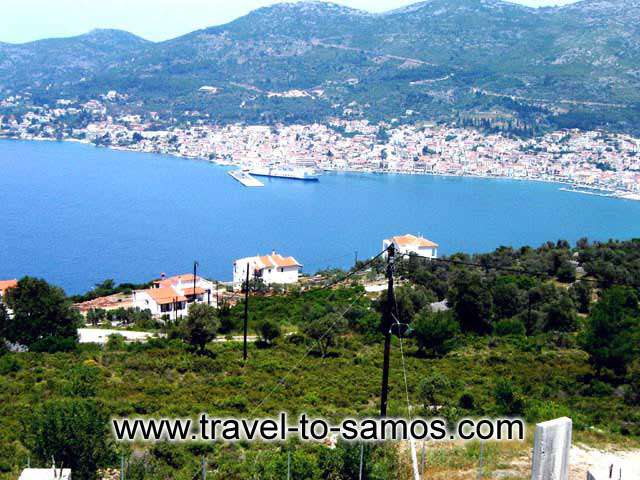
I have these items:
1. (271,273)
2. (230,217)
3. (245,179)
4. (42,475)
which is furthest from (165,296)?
(245,179)

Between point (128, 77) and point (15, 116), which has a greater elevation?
point (128, 77)

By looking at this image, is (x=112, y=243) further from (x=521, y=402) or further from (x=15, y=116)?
(x=15, y=116)

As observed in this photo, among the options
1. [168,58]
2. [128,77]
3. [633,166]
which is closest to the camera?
[633,166]

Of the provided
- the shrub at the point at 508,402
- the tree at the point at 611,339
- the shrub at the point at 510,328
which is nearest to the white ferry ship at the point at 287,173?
the shrub at the point at 510,328

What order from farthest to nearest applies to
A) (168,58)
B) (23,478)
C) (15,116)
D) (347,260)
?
(168,58) < (15,116) < (347,260) < (23,478)

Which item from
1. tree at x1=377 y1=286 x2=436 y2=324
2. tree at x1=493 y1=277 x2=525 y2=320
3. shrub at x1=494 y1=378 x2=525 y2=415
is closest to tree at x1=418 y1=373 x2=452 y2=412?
shrub at x1=494 y1=378 x2=525 y2=415

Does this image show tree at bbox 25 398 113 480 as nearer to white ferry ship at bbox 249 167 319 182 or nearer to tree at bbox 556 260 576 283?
tree at bbox 556 260 576 283

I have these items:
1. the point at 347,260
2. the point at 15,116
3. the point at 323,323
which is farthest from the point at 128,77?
the point at 323,323
